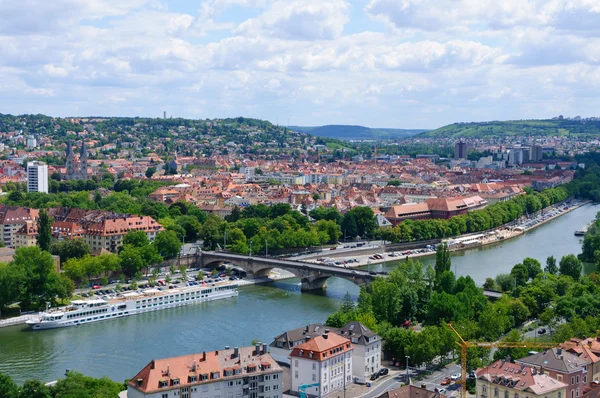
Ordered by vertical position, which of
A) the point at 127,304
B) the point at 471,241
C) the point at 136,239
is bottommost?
the point at 471,241

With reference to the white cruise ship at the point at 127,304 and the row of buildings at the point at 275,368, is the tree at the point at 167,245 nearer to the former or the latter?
the white cruise ship at the point at 127,304

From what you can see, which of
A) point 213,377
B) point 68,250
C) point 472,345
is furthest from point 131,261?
point 472,345

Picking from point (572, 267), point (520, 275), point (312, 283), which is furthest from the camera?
point (312, 283)

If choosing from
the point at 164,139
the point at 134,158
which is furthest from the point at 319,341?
the point at 164,139

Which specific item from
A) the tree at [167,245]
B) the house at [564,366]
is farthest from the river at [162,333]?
the house at [564,366]

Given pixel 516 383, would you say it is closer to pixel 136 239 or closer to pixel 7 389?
pixel 7 389

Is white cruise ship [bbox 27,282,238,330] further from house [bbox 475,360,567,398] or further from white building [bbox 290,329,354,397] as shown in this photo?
house [bbox 475,360,567,398]

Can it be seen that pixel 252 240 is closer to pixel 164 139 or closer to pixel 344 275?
pixel 344 275
